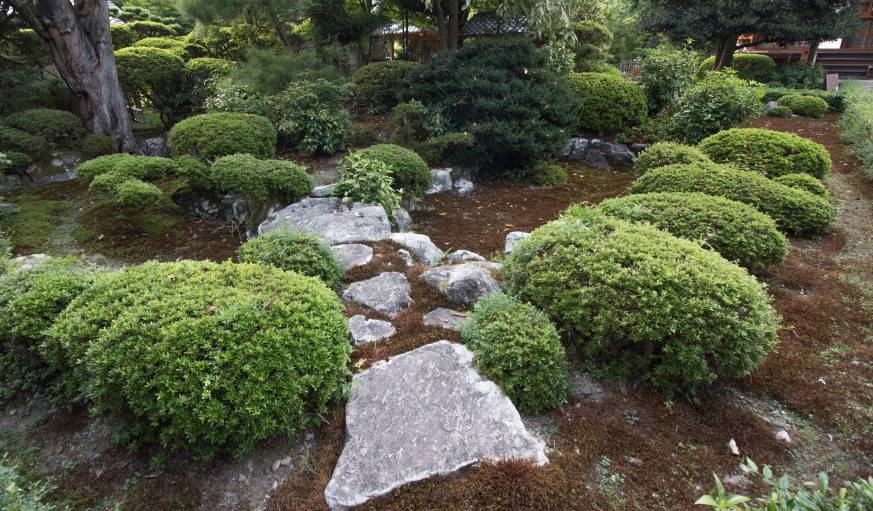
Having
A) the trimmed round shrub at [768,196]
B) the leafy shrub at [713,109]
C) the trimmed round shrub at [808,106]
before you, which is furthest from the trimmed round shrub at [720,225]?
the trimmed round shrub at [808,106]

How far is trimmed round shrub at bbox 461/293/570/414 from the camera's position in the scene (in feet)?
8.60

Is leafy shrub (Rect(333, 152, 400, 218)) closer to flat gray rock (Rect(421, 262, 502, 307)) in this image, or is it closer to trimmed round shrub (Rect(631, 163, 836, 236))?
flat gray rock (Rect(421, 262, 502, 307))

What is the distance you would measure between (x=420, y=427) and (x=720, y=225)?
10.2 ft

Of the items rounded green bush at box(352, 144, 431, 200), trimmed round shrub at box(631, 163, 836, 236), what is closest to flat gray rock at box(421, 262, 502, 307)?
rounded green bush at box(352, 144, 431, 200)

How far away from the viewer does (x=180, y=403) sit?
6.88ft

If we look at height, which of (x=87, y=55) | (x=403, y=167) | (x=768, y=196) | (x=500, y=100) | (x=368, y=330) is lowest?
(x=368, y=330)

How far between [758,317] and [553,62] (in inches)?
332

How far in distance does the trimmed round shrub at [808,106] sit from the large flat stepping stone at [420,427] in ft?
43.3

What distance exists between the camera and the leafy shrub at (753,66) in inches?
673

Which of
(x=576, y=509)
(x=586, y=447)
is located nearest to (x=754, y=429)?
(x=586, y=447)

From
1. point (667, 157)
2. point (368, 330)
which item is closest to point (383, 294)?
point (368, 330)

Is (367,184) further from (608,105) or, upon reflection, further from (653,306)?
(608,105)

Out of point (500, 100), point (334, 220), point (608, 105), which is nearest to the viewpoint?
point (334, 220)

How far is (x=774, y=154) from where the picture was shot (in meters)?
5.80
